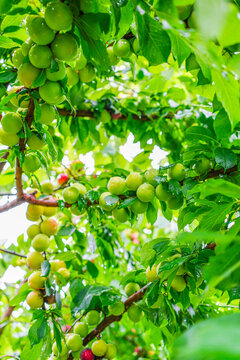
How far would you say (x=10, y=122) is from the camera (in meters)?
0.99

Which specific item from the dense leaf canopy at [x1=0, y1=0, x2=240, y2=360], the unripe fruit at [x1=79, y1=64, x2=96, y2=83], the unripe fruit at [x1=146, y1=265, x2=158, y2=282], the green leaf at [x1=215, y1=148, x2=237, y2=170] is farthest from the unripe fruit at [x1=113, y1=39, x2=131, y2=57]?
the unripe fruit at [x1=146, y1=265, x2=158, y2=282]

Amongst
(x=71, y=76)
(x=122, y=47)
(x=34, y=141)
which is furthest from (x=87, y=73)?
(x=34, y=141)

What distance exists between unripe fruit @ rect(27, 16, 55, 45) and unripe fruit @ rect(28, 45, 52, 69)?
18mm

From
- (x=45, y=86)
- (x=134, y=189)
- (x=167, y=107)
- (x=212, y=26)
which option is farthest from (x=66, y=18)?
(x=167, y=107)

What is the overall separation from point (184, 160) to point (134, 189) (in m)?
0.20

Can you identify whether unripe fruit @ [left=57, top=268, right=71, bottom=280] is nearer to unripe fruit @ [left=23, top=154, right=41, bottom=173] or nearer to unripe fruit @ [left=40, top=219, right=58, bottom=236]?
unripe fruit @ [left=40, top=219, right=58, bottom=236]

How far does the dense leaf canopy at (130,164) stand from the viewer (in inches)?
21.6

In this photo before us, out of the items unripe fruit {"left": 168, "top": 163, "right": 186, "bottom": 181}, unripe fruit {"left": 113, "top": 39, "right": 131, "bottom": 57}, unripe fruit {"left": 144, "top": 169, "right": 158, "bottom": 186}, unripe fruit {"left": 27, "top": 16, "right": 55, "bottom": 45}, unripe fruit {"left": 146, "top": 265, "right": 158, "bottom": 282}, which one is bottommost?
unripe fruit {"left": 146, "top": 265, "right": 158, "bottom": 282}

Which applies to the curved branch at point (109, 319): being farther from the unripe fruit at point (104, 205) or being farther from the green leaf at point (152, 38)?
the green leaf at point (152, 38)

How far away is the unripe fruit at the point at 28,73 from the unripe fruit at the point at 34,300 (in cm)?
80

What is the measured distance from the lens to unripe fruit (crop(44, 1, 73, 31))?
708mm

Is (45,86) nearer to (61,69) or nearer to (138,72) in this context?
(61,69)

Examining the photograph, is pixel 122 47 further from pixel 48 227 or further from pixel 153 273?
pixel 48 227

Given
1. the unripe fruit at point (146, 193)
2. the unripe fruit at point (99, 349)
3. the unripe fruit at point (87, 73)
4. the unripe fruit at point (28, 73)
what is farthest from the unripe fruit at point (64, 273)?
the unripe fruit at point (28, 73)
